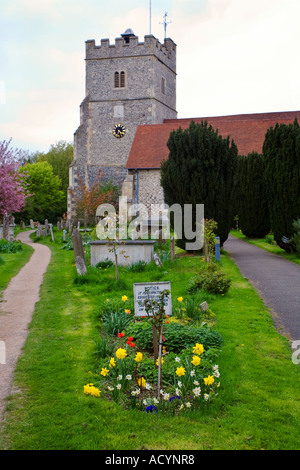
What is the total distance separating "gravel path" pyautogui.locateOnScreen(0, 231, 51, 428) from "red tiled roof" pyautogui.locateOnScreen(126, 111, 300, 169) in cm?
1705

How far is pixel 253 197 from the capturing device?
2430cm

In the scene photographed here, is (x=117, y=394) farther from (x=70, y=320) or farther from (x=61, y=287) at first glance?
(x=61, y=287)

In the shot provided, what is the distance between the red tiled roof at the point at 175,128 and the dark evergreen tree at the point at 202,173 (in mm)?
12935

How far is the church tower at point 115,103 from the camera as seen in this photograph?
118 ft

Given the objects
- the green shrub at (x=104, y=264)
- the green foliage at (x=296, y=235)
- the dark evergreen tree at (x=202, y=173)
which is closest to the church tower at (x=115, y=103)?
the dark evergreen tree at (x=202, y=173)

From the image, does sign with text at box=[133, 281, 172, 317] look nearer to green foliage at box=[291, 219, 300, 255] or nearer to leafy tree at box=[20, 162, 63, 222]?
green foliage at box=[291, 219, 300, 255]

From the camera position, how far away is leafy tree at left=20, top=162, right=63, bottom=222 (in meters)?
44.0

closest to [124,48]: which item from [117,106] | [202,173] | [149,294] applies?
[117,106]

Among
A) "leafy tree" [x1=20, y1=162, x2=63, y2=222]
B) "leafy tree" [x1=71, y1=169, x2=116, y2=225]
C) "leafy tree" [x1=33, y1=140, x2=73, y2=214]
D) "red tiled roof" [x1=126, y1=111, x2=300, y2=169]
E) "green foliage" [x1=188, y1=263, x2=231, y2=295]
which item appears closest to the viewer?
"green foliage" [x1=188, y1=263, x2=231, y2=295]

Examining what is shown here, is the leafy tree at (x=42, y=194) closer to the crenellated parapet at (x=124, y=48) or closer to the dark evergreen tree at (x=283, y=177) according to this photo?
the crenellated parapet at (x=124, y=48)

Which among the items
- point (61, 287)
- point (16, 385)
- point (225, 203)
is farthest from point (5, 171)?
point (16, 385)

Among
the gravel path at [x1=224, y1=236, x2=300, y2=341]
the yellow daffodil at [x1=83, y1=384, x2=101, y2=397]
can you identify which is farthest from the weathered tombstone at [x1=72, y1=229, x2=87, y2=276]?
the yellow daffodil at [x1=83, y1=384, x2=101, y2=397]

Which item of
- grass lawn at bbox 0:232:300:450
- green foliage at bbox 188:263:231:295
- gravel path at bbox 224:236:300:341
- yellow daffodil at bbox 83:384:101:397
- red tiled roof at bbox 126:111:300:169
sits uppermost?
red tiled roof at bbox 126:111:300:169
